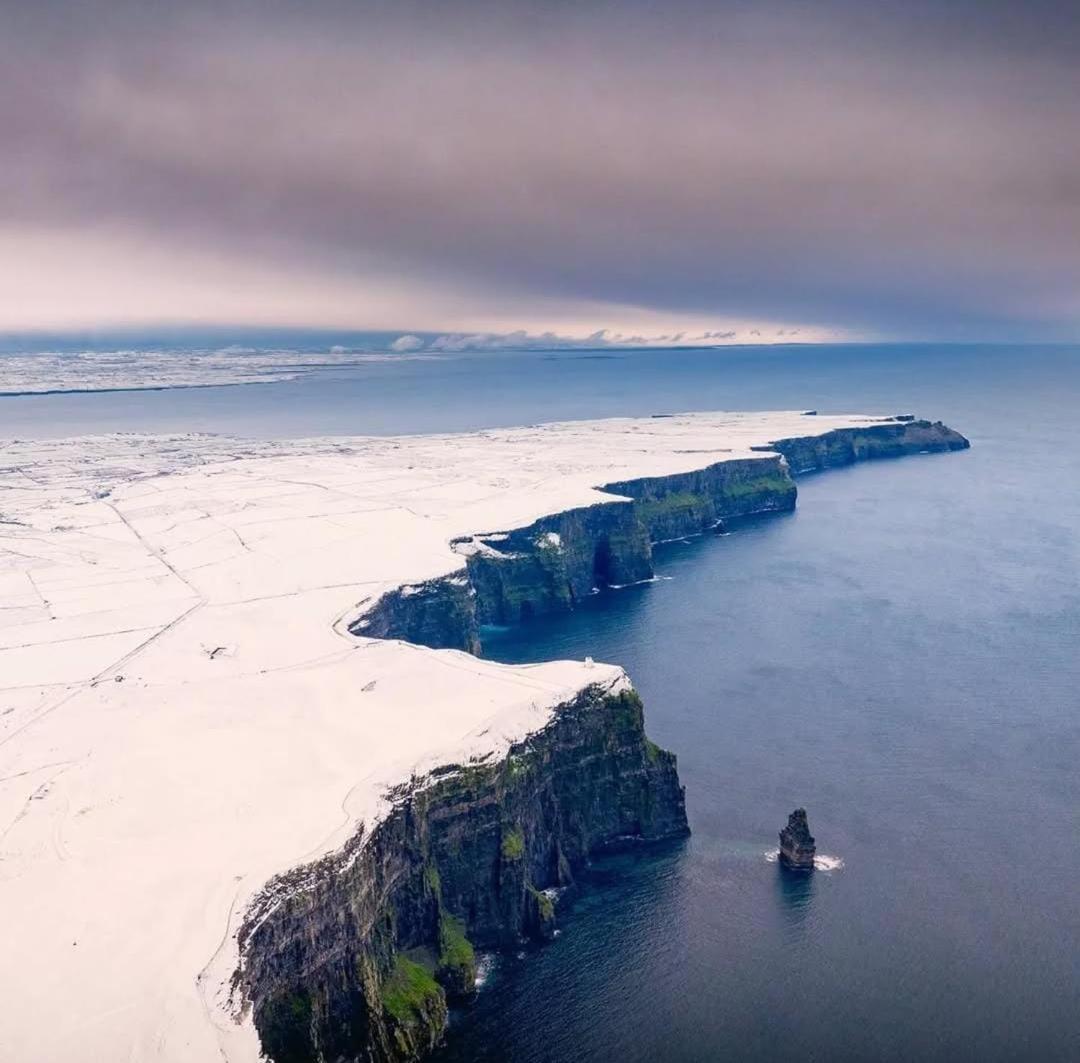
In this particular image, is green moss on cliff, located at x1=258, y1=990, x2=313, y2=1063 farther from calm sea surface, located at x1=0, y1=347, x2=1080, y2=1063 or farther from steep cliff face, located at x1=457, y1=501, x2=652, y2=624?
steep cliff face, located at x1=457, y1=501, x2=652, y2=624

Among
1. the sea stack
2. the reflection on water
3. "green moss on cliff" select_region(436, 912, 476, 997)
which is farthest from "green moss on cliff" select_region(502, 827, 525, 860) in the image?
the sea stack

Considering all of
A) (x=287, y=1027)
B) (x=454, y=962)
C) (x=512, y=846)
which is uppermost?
(x=512, y=846)

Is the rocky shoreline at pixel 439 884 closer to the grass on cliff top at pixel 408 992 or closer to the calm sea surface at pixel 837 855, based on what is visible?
the grass on cliff top at pixel 408 992

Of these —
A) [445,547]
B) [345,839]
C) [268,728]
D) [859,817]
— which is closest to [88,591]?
[445,547]

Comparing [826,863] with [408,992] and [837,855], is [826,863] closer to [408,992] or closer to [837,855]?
[837,855]

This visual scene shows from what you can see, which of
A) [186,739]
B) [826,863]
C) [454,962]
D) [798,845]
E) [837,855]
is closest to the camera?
[454,962]

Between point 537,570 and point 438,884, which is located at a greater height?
point 438,884

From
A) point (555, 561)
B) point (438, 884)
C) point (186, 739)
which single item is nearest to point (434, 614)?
point (555, 561)

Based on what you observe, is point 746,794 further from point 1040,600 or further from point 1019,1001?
point 1040,600
